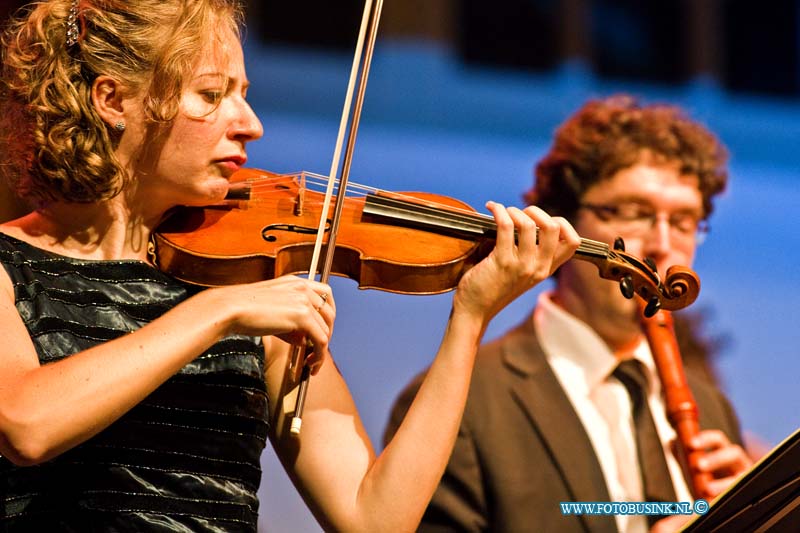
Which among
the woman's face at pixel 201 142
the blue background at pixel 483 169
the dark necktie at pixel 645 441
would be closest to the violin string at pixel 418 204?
the woman's face at pixel 201 142

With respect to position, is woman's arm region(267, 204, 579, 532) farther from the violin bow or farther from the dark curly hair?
the dark curly hair

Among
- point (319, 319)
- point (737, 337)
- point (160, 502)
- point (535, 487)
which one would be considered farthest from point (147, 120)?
point (737, 337)

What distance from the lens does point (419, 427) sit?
49.3 inches

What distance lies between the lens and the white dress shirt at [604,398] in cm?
179

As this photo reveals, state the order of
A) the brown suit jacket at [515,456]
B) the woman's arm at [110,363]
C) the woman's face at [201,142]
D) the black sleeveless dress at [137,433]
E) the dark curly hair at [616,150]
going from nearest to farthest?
1. the woman's arm at [110,363]
2. the black sleeveless dress at [137,433]
3. the woman's face at [201,142]
4. the brown suit jacket at [515,456]
5. the dark curly hair at [616,150]

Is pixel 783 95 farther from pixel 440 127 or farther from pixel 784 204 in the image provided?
pixel 440 127

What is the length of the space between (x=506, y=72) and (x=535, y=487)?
979mm

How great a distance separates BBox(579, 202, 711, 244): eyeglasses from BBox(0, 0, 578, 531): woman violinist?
0.73m

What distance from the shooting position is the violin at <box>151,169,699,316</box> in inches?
48.6

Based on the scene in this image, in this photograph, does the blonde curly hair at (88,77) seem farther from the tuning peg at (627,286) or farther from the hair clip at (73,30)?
the tuning peg at (627,286)

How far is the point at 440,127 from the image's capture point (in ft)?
6.86

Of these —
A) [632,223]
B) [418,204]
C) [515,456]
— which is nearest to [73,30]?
[418,204]

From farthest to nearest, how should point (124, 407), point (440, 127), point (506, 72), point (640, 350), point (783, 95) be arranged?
point (783, 95)
point (506, 72)
point (440, 127)
point (640, 350)
point (124, 407)

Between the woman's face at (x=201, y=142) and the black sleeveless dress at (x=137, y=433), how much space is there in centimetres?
11
